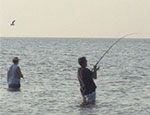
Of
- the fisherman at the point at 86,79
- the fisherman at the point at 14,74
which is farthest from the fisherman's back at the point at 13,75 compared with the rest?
the fisherman at the point at 86,79

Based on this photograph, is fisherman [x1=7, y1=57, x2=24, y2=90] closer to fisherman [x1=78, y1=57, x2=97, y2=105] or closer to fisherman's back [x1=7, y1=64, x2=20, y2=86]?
fisherman's back [x1=7, y1=64, x2=20, y2=86]

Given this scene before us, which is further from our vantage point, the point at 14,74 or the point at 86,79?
the point at 14,74

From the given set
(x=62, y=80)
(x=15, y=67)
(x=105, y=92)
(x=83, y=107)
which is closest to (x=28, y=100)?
(x=15, y=67)

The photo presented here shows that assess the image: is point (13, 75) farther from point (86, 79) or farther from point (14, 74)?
point (86, 79)

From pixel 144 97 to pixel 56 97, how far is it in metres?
3.23

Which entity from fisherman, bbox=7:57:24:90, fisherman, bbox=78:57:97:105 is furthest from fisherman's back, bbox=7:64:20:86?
fisherman, bbox=78:57:97:105

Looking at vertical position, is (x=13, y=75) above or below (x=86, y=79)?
below

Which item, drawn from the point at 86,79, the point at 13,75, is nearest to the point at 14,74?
the point at 13,75

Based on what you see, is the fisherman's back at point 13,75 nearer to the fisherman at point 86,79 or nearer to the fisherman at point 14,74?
the fisherman at point 14,74

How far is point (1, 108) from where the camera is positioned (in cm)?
1822

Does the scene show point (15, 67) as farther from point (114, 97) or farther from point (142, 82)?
point (142, 82)

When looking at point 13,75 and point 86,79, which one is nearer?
point 86,79

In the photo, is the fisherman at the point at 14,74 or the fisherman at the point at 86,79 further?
the fisherman at the point at 14,74

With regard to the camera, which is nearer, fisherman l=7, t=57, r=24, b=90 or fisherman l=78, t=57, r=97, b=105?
fisherman l=78, t=57, r=97, b=105
